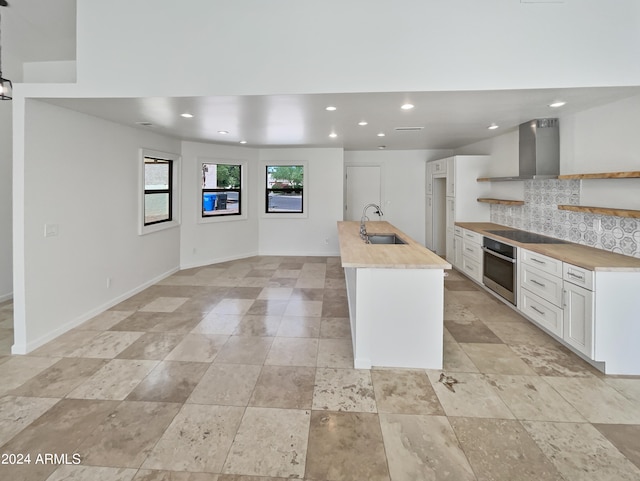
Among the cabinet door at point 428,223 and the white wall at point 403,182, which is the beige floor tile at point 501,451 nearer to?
the cabinet door at point 428,223

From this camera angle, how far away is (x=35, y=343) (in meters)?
3.11

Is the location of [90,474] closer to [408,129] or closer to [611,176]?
[611,176]

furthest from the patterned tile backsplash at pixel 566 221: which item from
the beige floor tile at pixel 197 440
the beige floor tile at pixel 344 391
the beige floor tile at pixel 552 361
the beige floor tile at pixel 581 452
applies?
the beige floor tile at pixel 197 440

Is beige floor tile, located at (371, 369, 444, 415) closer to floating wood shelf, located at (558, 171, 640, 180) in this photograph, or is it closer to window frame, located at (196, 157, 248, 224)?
floating wood shelf, located at (558, 171, 640, 180)

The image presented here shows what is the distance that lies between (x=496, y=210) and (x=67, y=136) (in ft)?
19.8

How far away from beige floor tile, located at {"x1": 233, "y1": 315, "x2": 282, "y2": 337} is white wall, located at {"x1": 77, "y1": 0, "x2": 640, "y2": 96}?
2361 millimetres

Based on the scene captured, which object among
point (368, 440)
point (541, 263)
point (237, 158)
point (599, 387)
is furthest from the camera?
point (237, 158)

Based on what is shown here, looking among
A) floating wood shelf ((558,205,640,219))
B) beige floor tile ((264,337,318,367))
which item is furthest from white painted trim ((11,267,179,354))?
floating wood shelf ((558,205,640,219))

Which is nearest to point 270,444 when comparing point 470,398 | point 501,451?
point 501,451

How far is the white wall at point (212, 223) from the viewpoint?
6.09m

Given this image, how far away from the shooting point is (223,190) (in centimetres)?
677

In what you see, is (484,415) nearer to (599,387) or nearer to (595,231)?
(599,387)

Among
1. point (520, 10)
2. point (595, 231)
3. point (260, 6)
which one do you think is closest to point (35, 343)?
point (260, 6)

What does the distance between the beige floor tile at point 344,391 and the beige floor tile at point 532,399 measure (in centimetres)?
96
